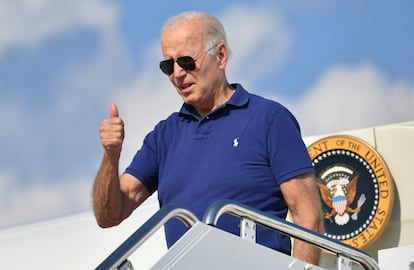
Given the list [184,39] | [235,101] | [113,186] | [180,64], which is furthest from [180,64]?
[113,186]

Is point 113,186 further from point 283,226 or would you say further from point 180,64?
point 283,226

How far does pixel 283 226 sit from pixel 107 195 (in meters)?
0.83

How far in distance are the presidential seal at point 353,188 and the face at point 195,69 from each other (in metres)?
4.54

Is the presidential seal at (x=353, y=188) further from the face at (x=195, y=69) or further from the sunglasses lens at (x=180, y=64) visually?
the sunglasses lens at (x=180, y=64)

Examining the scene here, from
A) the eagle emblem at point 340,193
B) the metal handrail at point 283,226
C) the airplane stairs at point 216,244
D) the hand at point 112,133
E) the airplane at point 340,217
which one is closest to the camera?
the airplane stairs at point 216,244

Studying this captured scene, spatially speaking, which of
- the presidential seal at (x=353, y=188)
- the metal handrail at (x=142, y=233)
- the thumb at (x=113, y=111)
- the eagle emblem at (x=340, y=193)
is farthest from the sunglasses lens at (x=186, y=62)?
the eagle emblem at (x=340, y=193)

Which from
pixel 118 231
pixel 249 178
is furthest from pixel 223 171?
pixel 118 231

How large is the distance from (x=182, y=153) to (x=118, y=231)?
441 cm

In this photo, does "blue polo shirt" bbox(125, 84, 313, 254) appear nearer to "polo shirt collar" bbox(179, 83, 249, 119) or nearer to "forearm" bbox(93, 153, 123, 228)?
"polo shirt collar" bbox(179, 83, 249, 119)

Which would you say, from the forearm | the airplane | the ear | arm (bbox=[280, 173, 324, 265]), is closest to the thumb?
the forearm

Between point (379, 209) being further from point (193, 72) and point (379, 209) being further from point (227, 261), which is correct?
point (227, 261)

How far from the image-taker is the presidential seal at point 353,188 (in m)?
8.27

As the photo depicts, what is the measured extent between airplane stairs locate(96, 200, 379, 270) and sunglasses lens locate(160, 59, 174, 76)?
82 centimetres

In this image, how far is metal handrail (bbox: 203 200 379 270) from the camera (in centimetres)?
321
